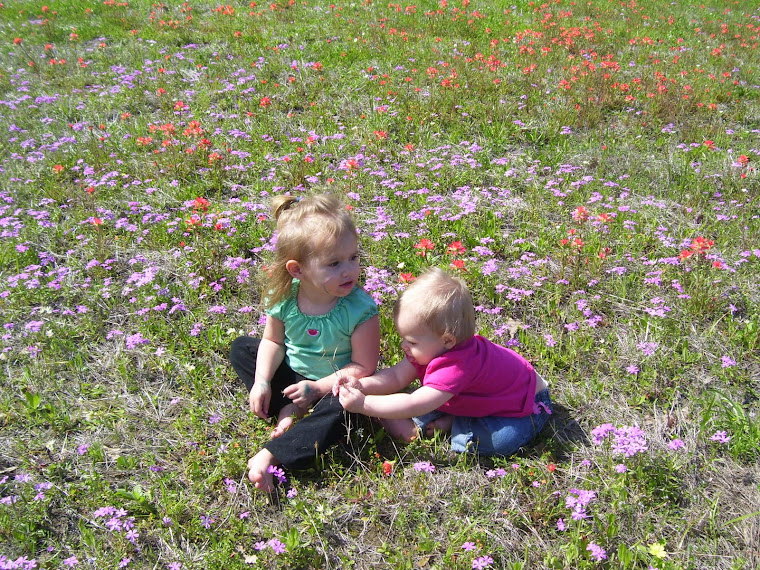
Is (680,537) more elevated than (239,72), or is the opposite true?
(239,72)

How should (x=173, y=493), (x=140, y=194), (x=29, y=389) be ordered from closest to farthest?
(x=173, y=493) → (x=29, y=389) → (x=140, y=194)

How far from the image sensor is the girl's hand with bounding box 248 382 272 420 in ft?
11.8

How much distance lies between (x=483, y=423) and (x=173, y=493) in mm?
1764

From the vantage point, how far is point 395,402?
3.22 m

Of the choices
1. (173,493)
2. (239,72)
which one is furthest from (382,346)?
(239,72)

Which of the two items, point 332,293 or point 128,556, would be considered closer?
point 128,556

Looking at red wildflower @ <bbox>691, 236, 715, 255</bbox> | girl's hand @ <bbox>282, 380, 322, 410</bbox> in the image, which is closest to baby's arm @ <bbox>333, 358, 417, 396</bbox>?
girl's hand @ <bbox>282, 380, 322, 410</bbox>

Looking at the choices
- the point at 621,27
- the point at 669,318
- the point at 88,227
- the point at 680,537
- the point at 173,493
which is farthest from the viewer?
the point at 621,27

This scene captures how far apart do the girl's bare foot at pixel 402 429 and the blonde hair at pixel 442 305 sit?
0.63 m

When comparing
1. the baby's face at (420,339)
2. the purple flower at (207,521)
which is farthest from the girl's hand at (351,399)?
the purple flower at (207,521)

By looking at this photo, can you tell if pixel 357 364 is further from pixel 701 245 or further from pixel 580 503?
pixel 701 245

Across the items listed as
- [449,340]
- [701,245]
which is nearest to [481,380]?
[449,340]

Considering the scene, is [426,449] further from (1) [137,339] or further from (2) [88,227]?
(2) [88,227]

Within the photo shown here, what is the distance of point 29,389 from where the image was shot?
3986mm
